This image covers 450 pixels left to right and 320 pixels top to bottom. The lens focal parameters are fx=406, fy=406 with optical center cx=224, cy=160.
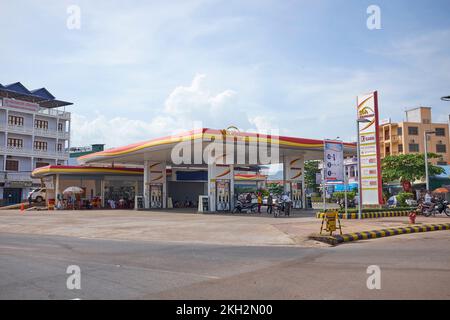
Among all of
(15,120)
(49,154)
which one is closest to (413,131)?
(49,154)

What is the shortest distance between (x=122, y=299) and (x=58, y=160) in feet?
189

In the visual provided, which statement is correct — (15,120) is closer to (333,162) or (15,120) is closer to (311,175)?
(311,175)

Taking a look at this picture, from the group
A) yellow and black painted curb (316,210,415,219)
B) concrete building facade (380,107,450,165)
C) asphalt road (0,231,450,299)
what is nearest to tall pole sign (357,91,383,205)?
yellow and black painted curb (316,210,415,219)

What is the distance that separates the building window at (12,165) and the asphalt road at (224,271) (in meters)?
45.3

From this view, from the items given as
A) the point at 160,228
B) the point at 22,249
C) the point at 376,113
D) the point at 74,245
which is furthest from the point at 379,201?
the point at 22,249

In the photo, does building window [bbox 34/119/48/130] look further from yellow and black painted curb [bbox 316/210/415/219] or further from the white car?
yellow and black painted curb [bbox 316/210/415/219]

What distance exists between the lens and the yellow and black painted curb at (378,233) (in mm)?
13256

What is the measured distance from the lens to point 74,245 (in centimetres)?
1284

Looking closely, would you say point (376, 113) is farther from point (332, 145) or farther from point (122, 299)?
point (122, 299)

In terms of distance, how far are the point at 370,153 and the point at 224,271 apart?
17737mm

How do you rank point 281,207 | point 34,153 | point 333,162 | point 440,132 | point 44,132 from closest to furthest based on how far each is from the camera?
point 333,162, point 281,207, point 34,153, point 44,132, point 440,132

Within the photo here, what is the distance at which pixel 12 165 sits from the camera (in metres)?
53.4
